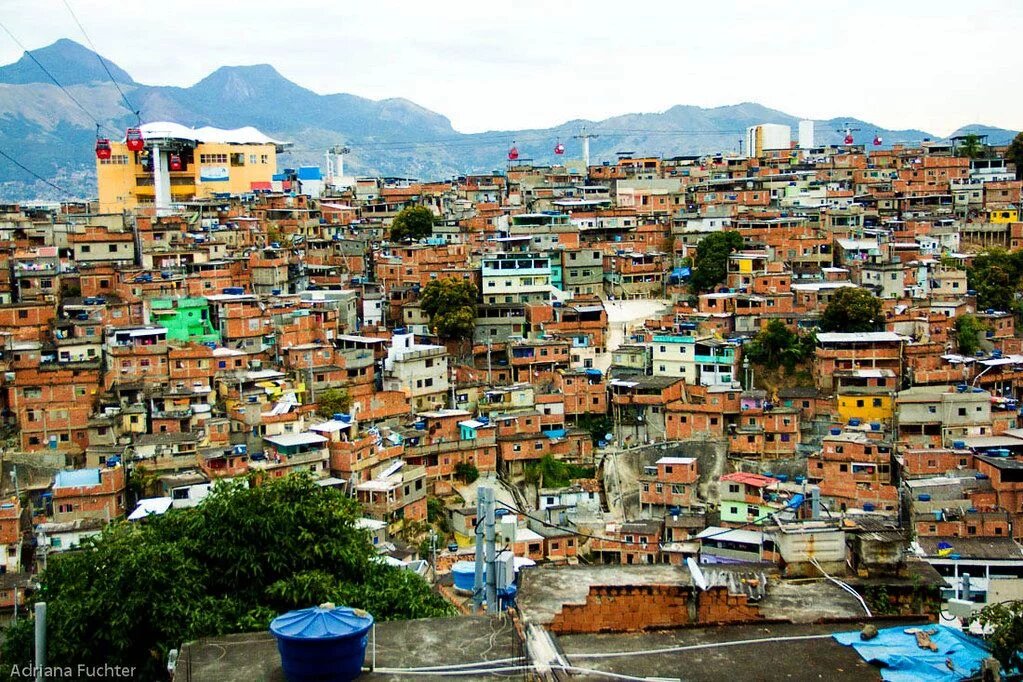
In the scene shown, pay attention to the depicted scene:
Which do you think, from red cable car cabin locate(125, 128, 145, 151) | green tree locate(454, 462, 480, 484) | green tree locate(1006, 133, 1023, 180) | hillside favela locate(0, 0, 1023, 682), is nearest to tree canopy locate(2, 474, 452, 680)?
hillside favela locate(0, 0, 1023, 682)

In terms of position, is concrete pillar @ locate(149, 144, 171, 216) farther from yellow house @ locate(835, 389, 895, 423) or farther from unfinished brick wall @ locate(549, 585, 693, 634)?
unfinished brick wall @ locate(549, 585, 693, 634)

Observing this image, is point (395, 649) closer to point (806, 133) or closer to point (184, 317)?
point (184, 317)

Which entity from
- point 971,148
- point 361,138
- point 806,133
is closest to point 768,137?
point 806,133

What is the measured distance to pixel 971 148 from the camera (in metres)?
48.8

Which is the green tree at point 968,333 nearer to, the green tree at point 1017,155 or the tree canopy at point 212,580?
the green tree at point 1017,155

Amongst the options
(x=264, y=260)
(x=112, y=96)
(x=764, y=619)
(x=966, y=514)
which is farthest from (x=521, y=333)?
(x=112, y=96)

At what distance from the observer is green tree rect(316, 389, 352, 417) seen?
2608 centimetres

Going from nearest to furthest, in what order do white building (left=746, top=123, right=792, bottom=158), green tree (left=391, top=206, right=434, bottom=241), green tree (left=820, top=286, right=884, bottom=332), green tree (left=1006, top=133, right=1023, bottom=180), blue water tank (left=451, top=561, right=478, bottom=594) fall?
blue water tank (left=451, top=561, right=478, bottom=594) < green tree (left=820, top=286, right=884, bottom=332) < green tree (left=391, top=206, right=434, bottom=241) < green tree (left=1006, top=133, right=1023, bottom=180) < white building (left=746, top=123, right=792, bottom=158)

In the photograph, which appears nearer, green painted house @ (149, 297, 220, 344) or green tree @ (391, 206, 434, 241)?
green painted house @ (149, 297, 220, 344)

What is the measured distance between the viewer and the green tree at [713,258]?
110 ft

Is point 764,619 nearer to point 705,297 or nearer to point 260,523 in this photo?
point 260,523

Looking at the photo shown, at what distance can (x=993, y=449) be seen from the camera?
24.1 metres

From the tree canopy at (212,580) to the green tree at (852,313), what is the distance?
17.8 metres

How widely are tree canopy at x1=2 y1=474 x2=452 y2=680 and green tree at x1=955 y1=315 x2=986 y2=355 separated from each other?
1962 centimetres
